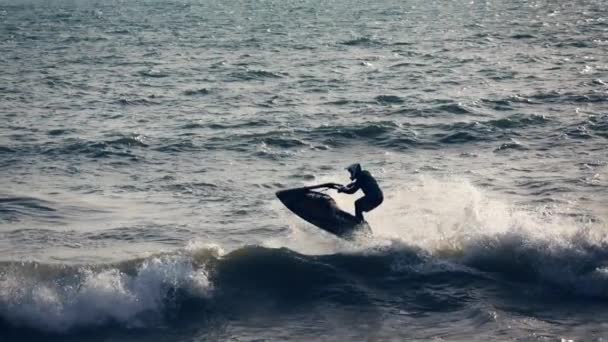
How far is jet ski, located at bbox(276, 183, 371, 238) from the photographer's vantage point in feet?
62.7

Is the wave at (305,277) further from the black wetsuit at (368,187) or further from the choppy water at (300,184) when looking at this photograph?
the black wetsuit at (368,187)

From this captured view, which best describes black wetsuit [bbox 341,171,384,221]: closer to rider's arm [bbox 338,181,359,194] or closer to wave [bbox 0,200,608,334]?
rider's arm [bbox 338,181,359,194]

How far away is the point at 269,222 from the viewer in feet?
70.4

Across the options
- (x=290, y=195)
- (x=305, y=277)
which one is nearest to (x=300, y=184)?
(x=290, y=195)

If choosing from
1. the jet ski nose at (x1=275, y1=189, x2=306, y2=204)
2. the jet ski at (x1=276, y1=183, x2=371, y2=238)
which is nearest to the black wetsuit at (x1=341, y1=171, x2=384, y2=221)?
the jet ski at (x1=276, y1=183, x2=371, y2=238)

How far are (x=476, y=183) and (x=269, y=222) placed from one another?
593 cm

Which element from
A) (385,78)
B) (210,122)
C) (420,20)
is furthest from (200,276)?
(420,20)

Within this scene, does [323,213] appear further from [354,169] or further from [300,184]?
[300,184]

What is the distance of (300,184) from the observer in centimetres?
2377

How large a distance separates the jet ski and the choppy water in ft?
1.64

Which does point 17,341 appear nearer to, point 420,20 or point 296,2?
point 420,20

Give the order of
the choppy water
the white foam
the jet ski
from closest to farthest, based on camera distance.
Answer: the white foam < the choppy water < the jet ski

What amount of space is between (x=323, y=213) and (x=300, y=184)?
464cm

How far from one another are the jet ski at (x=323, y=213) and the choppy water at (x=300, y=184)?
0.50 m
